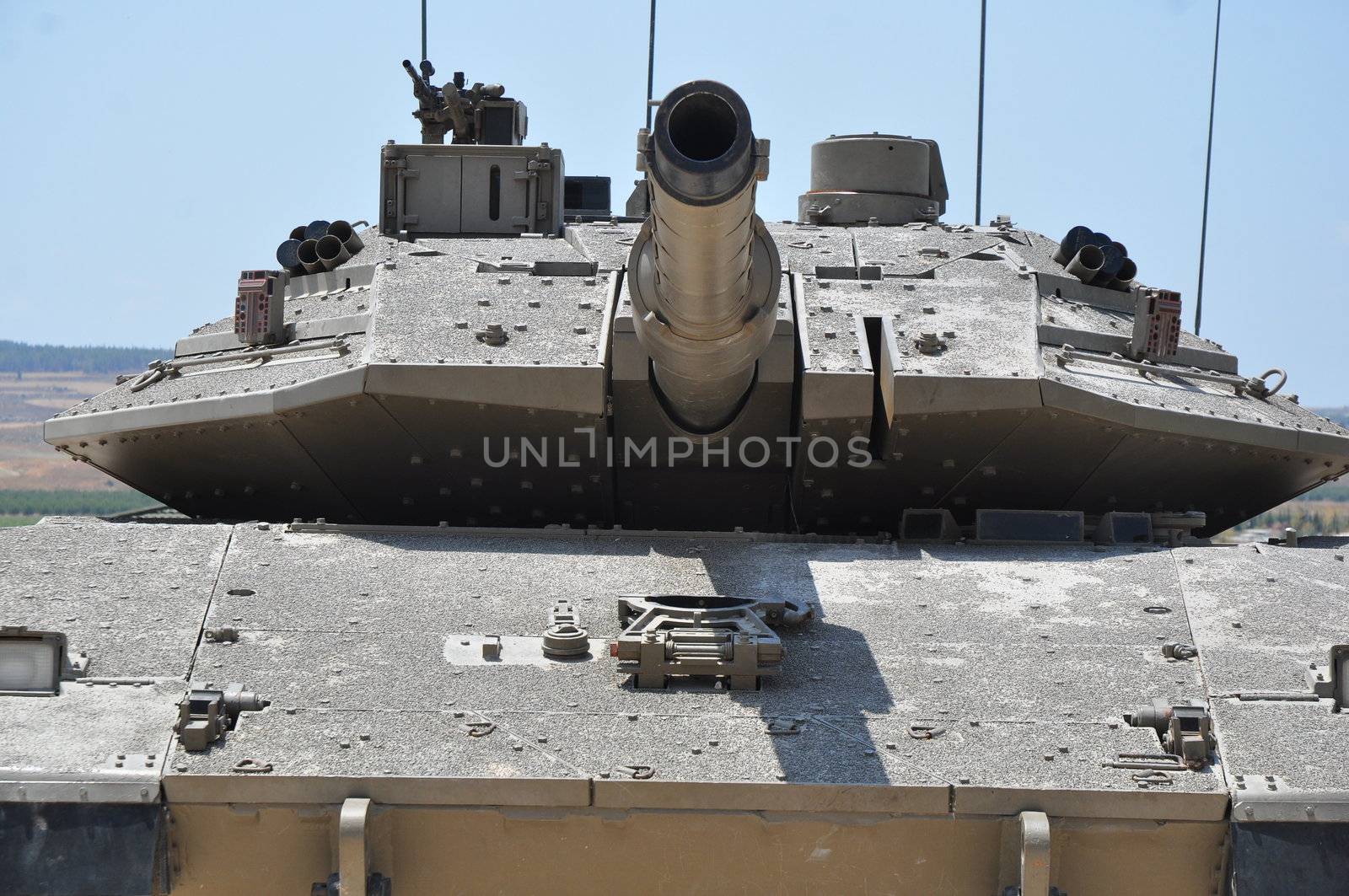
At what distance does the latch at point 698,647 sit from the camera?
7445 mm

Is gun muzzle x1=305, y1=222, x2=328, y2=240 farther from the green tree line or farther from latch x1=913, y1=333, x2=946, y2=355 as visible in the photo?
the green tree line

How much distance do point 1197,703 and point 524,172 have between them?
22.1ft

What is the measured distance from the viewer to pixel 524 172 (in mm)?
12406

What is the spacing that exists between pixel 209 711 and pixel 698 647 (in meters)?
1.96

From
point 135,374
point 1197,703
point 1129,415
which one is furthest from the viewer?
point 135,374

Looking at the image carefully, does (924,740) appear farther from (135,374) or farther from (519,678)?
(135,374)

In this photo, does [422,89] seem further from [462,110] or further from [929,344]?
[929,344]

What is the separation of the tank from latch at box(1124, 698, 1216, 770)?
0.02 m

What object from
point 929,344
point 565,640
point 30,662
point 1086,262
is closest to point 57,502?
point 1086,262

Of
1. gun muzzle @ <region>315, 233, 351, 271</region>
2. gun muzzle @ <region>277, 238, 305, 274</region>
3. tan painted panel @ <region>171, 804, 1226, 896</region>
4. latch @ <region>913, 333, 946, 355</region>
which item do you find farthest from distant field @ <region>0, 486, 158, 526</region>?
tan painted panel @ <region>171, 804, 1226, 896</region>

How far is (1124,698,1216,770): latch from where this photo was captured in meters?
6.91

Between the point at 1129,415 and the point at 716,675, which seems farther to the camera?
the point at 1129,415

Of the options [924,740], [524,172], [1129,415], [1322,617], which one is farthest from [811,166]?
[924,740]

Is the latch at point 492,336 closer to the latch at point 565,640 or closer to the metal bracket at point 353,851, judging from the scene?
the latch at point 565,640
